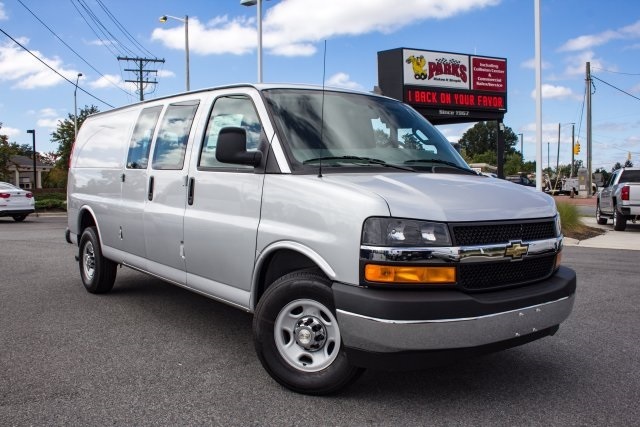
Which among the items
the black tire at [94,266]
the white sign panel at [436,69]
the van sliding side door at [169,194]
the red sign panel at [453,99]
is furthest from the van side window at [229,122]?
the white sign panel at [436,69]

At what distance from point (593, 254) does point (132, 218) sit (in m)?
8.44

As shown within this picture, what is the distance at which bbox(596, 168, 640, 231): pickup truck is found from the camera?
48.0 ft

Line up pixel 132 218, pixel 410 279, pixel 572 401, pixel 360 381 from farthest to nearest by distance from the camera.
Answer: pixel 132 218, pixel 360 381, pixel 572 401, pixel 410 279

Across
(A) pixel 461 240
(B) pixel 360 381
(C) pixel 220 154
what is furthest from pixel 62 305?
(A) pixel 461 240

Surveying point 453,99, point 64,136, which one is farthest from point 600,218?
point 64,136

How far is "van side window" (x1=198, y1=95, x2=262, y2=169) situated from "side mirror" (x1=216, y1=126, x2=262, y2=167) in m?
0.20

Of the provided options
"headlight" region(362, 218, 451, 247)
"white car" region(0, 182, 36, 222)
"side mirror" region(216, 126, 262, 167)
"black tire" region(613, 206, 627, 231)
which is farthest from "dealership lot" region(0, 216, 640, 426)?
"white car" region(0, 182, 36, 222)

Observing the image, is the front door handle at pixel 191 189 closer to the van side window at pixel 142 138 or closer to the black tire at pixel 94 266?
the van side window at pixel 142 138

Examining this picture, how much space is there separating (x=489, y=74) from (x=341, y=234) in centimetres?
2286

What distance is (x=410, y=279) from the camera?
3.12 meters

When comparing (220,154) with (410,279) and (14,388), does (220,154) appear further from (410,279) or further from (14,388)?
(14,388)

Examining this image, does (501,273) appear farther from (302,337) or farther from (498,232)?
(302,337)

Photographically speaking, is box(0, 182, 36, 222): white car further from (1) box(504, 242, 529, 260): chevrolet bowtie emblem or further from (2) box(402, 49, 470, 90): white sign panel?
(1) box(504, 242, 529, 260): chevrolet bowtie emblem

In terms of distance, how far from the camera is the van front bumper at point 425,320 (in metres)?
3.06
